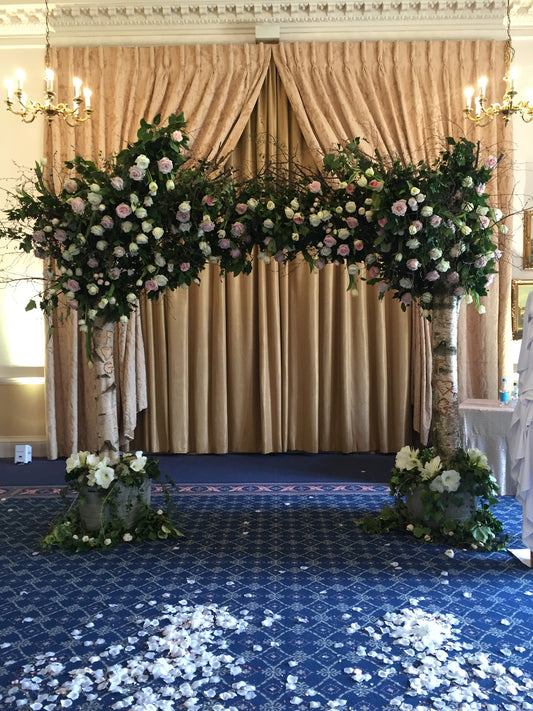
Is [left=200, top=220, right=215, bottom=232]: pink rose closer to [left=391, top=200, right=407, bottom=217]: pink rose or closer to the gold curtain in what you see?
[left=391, top=200, right=407, bottom=217]: pink rose

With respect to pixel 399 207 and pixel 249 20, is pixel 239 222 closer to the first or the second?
pixel 399 207

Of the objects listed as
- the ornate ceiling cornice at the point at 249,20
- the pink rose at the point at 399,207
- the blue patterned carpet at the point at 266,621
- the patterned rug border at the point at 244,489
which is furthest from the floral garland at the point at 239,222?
the ornate ceiling cornice at the point at 249,20

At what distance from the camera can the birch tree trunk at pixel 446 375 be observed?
4.61 metres

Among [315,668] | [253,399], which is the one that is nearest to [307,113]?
[253,399]

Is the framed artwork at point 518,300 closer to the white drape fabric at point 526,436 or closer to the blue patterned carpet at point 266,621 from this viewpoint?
the blue patterned carpet at point 266,621

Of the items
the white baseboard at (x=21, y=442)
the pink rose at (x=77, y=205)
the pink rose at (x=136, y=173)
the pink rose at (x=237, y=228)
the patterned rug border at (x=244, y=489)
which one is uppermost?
the pink rose at (x=136, y=173)

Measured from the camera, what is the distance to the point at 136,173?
13.5 ft

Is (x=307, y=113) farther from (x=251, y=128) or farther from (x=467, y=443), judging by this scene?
(x=467, y=443)

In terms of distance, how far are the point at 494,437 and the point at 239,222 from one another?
300 cm

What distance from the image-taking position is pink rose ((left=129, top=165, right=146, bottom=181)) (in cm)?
410

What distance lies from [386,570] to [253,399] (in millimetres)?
3819

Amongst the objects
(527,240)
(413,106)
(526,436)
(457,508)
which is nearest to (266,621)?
(457,508)

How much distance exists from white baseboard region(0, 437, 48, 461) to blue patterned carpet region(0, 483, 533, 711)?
2551 millimetres

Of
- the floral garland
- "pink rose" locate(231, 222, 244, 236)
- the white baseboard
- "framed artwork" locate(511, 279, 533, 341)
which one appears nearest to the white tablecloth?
the floral garland
